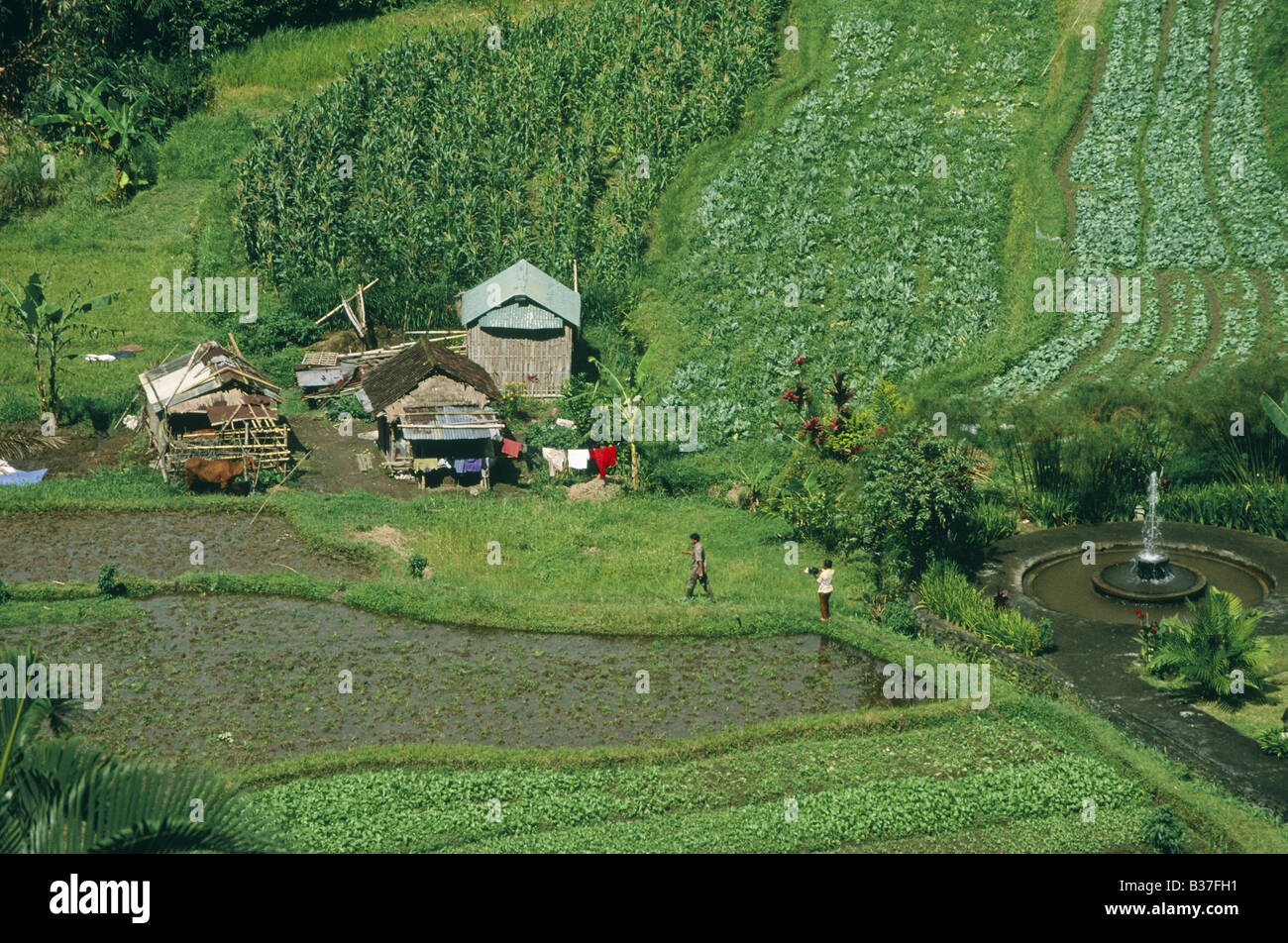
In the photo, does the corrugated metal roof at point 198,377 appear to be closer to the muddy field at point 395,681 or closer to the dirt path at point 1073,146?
the muddy field at point 395,681

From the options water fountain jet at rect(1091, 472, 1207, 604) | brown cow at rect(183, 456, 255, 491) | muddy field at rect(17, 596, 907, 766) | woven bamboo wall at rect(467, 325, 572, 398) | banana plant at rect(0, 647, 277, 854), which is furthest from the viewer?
woven bamboo wall at rect(467, 325, 572, 398)

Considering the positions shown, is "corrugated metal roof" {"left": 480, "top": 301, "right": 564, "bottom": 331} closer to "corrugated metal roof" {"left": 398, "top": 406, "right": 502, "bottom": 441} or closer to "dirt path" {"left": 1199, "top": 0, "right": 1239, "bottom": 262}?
"corrugated metal roof" {"left": 398, "top": 406, "right": 502, "bottom": 441}

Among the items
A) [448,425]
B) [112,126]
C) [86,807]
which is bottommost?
[86,807]

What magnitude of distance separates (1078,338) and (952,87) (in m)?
17.7

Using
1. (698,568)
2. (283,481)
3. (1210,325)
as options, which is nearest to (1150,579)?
(698,568)

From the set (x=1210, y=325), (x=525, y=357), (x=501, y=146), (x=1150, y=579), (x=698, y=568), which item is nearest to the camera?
(x=1150, y=579)

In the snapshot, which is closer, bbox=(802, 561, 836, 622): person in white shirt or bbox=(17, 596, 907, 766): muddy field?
bbox=(17, 596, 907, 766): muddy field

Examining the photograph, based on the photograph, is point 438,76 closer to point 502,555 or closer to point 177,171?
point 177,171

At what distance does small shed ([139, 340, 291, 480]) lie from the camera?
32.7 metres

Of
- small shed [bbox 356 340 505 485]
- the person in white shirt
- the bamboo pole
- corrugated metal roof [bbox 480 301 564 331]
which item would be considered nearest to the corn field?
corrugated metal roof [bbox 480 301 564 331]

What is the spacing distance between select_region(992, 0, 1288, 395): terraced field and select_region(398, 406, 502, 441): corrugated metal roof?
43.7ft

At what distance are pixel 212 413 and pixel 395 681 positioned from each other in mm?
13069

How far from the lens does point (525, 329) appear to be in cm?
3841

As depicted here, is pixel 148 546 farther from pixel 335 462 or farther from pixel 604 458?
pixel 604 458
